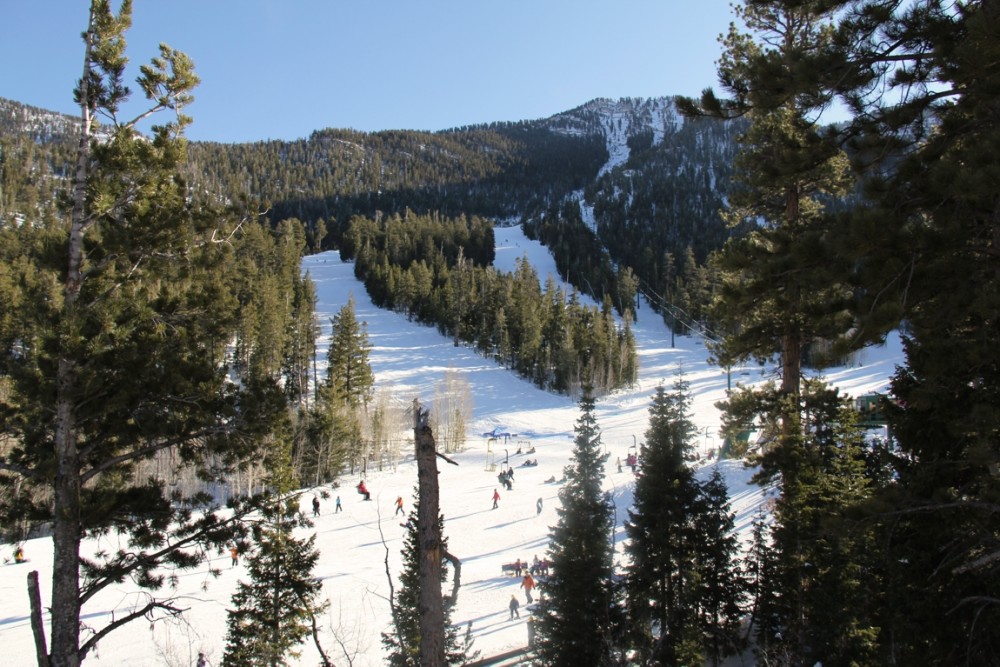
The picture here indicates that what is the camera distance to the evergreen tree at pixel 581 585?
1277 centimetres

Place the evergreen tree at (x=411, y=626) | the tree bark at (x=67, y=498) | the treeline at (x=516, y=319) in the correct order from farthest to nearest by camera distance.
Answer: the treeline at (x=516, y=319), the evergreen tree at (x=411, y=626), the tree bark at (x=67, y=498)

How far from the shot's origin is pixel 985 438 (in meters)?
4.46

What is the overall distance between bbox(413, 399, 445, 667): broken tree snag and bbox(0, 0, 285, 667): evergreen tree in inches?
137

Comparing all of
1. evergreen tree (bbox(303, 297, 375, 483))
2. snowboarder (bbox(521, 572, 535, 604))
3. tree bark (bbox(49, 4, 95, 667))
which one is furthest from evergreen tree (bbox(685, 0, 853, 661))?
evergreen tree (bbox(303, 297, 375, 483))

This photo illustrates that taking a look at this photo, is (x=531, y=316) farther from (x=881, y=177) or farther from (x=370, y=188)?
(x=370, y=188)

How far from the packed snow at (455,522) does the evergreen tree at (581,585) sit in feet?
2.94

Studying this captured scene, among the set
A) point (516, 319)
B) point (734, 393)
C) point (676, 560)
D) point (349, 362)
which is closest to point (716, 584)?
point (676, 560)

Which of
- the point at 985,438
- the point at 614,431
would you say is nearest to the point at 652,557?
the point at 985,438

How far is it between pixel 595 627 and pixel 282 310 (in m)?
52.4

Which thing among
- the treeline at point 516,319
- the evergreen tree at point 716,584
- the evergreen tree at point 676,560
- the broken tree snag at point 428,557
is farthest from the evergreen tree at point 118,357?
the treeline at point 516,319

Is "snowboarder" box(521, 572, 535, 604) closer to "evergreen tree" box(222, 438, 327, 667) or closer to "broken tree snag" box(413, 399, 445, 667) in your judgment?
"evergreen tree" box(222, 438, 327, 667)

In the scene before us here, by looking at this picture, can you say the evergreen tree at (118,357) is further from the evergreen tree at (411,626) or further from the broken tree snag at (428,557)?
the evergreen tree at (411,626)

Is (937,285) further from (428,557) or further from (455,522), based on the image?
(455,522)

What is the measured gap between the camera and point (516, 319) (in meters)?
68.8
